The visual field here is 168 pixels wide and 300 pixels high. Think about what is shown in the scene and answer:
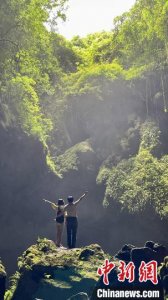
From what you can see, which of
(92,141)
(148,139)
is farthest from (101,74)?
(148,139)

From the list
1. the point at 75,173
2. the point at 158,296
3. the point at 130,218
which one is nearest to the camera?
the point at 158,296

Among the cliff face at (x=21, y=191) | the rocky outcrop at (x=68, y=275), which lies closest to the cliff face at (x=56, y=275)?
the rocky outcrop at (x=68, y=275)

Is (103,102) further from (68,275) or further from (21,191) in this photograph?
(68,275)

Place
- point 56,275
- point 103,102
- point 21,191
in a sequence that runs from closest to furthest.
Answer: point 56,275
point 21,191
point 103,102

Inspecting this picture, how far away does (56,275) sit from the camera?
1406 centimetres

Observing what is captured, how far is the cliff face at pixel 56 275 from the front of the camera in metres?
13.6

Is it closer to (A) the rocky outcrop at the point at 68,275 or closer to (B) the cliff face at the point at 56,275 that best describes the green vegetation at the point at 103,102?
(A) the rocky outcrop at the point at 68,275

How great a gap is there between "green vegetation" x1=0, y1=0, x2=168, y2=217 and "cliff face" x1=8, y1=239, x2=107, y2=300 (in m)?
7.39

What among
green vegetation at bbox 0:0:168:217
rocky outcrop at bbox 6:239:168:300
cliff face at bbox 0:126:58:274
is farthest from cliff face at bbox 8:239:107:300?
cliff face at bbox 0:126:58:274

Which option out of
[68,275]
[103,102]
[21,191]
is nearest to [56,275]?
[68,275]

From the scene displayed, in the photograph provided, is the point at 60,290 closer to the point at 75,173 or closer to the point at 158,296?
the point at 158,296

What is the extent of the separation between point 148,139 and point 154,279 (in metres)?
14.2

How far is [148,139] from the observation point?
25469 mm

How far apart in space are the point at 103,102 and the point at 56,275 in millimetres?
17268
